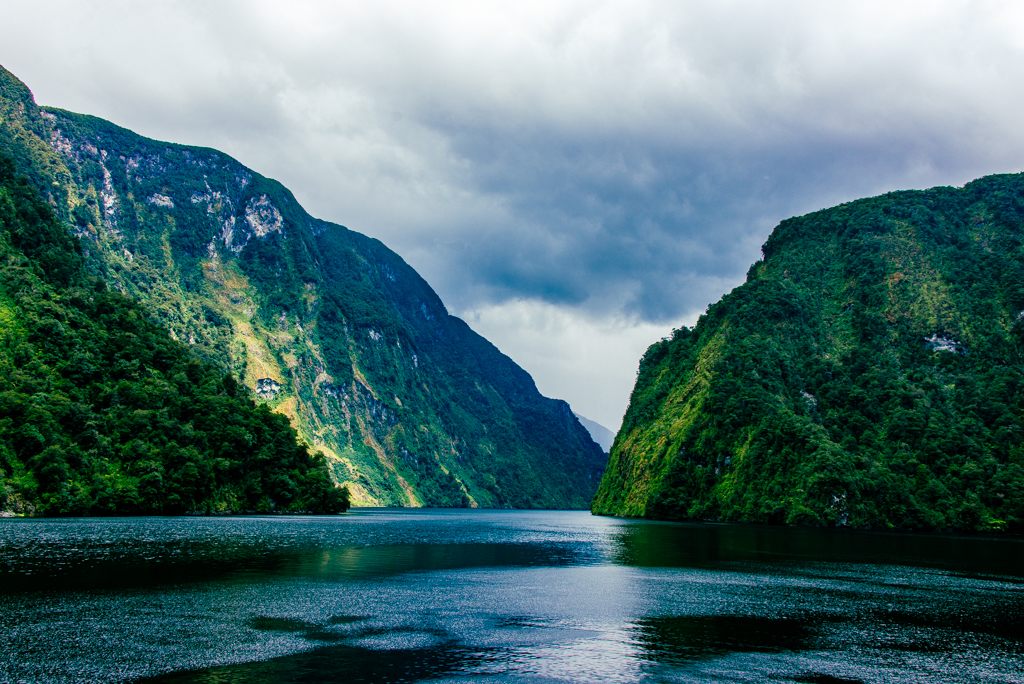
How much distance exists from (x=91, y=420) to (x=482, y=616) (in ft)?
458

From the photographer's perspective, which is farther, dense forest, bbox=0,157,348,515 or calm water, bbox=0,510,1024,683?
dense forest, bbox=0,157,348,515

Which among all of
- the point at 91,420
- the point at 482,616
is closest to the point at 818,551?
the point at 482,616

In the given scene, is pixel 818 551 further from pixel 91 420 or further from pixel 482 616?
pixel 91 420

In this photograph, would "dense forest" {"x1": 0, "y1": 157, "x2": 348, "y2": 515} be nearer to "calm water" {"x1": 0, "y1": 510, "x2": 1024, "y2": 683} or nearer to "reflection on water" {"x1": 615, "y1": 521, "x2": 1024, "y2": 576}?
"calm water" {"x1": 0, "y1": 510, "x2": 1024, "y2": 683}

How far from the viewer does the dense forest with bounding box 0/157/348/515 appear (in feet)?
455

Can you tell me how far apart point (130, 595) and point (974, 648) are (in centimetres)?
5383

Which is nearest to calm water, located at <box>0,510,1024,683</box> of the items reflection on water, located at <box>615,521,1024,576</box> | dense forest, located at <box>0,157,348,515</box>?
reflection on water, located at <box>615,521,1024,576</box>

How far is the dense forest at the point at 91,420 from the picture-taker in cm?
13880

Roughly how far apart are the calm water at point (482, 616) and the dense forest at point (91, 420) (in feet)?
182

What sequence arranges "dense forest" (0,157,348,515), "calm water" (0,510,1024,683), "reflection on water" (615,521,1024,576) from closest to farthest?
"calm water" (0,510,1024,683)
"reflection on water" (615,521,1024,576)
"dense forest" (0,157,348,515)

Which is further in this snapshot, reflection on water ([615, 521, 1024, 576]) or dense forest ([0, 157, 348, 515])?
dense forest ([0, 157, 348, 515])

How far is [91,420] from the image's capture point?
155125 millimetres

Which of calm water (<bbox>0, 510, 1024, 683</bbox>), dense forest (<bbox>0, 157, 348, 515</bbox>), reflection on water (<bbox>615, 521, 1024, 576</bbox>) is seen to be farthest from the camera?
dense forest (<bbox>0, 157, 348, 515</bbox>)

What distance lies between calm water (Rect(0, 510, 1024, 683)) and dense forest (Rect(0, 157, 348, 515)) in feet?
182
